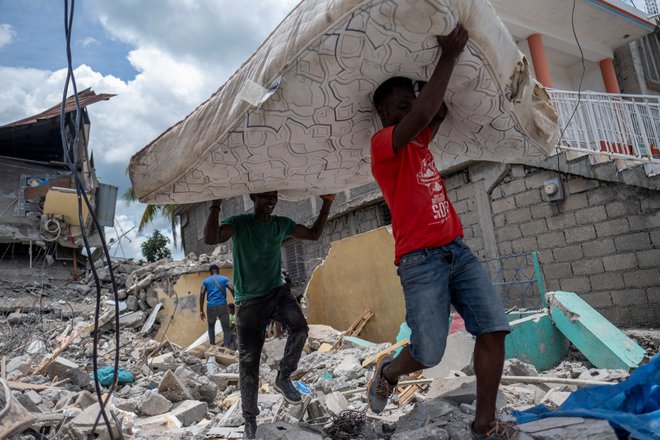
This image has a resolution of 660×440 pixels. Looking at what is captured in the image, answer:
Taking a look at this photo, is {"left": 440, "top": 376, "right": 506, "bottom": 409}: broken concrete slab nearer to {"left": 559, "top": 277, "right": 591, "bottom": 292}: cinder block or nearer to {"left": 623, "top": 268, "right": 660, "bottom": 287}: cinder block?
{"left": 623, "top": 268, "right": 660, "bottom": 287}: cinder block

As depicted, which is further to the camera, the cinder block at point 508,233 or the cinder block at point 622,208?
the cinder block at point 508,233

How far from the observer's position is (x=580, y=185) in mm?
6133

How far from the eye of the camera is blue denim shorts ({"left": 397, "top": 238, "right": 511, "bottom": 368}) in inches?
81.5

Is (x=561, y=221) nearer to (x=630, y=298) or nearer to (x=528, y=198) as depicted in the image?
(x=528, y=198)

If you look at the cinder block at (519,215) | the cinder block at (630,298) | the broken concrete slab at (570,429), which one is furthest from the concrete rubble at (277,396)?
the cinder block at (519,215)

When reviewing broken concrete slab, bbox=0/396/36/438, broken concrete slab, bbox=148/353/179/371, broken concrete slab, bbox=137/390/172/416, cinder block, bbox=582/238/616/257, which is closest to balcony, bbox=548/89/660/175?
cinder block, bbox=582/238/616/257

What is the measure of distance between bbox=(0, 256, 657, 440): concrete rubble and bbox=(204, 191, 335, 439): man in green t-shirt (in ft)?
1.09

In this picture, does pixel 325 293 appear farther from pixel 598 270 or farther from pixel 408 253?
pixel 408 253

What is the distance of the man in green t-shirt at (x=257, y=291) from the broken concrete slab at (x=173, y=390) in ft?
7.46

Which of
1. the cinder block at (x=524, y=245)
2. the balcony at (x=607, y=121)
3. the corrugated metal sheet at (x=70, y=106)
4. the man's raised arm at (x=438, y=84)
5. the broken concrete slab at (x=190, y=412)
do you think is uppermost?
the corrugated metal sheet at (x=70, y=106)

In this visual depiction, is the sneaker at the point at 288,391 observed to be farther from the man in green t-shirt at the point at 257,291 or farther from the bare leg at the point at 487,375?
the bare leg at the point at 487,375

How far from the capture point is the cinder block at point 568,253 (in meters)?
6.19

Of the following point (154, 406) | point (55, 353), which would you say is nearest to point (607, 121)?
point (154, 406)

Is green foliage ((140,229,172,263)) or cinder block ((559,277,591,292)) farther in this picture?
green foliage ((140,229,172,263))
